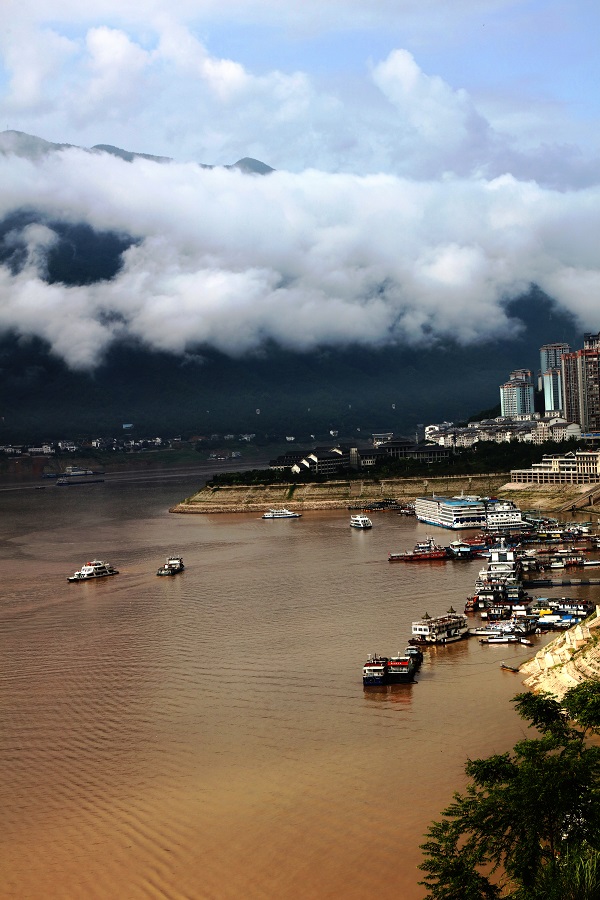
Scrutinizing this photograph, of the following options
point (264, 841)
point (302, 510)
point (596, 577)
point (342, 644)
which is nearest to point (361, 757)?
point (264, 841)

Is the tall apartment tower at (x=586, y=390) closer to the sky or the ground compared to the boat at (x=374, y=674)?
closer to the sky

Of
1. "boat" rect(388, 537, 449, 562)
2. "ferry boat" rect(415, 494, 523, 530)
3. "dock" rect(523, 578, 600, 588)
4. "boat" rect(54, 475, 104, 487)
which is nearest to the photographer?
"dock" rect(523, 578, 600, 588)

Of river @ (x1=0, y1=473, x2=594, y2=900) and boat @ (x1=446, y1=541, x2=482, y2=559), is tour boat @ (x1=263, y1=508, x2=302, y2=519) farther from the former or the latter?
river @ (x1=0, y1=473, x2=594, y2=900)

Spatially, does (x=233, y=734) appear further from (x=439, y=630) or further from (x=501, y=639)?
(x=501, y=639)

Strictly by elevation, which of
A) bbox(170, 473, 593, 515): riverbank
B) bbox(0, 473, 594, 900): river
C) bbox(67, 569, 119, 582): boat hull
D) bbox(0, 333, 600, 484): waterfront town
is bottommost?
bbox(0, 473, 594, 900): river

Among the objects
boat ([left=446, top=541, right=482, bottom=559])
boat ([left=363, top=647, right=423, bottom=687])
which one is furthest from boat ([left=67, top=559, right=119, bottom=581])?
boat ([left=363, top=647, right=423, bottom=687])

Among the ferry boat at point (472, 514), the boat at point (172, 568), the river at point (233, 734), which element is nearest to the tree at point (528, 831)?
the river at point (233, 734)

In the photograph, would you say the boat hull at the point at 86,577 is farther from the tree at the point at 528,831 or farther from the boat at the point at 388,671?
the tree at the point at 528,831

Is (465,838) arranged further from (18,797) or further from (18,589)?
(18,589)

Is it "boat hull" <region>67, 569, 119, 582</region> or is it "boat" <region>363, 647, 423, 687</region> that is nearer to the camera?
"boat" <region>363, 647, 423, 687</region>
